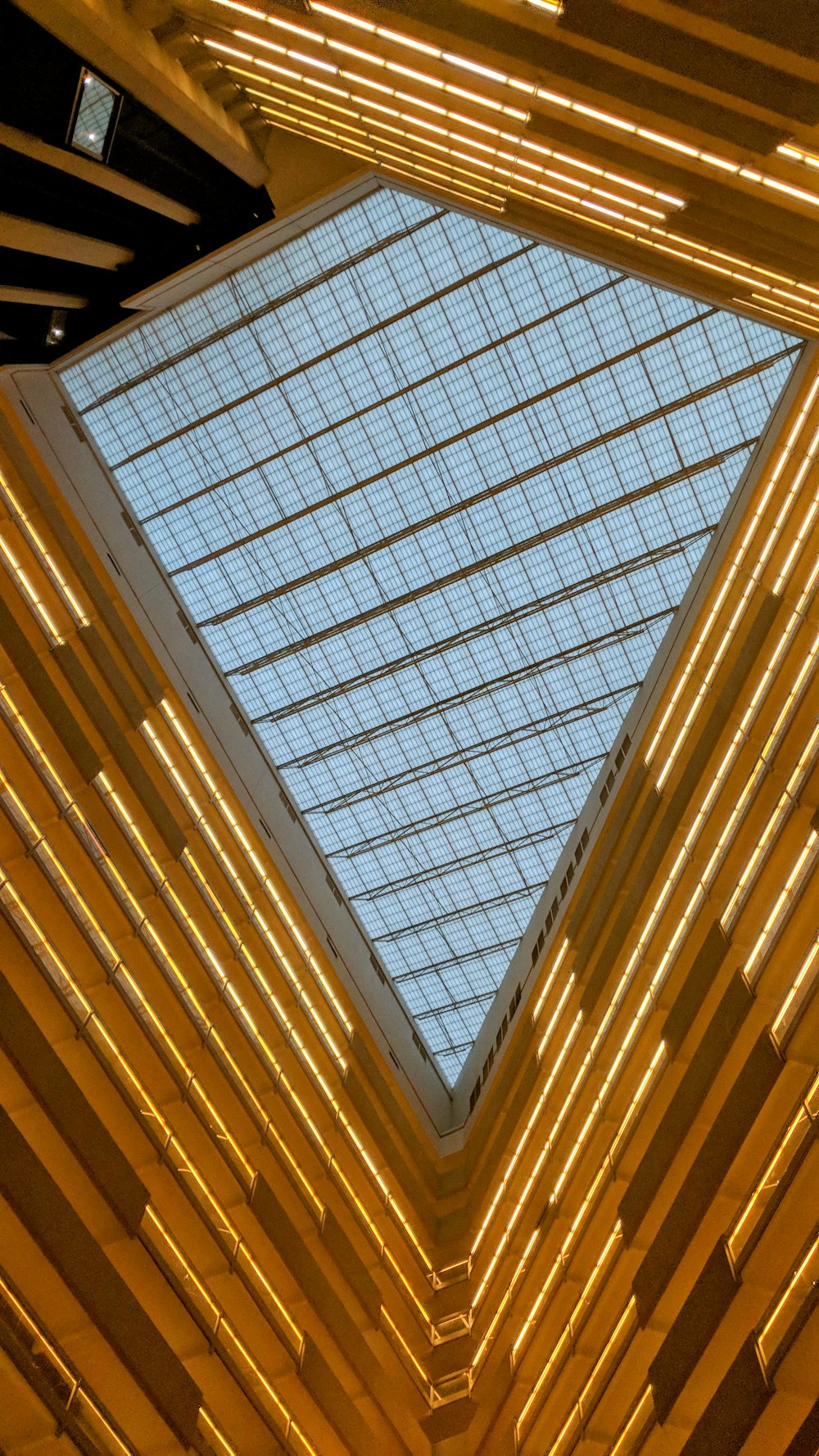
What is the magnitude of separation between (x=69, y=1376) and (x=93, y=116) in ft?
45.7

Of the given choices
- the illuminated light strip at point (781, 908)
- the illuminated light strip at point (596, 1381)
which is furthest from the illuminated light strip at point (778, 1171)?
the illuminated light strip at point (596, 1381)

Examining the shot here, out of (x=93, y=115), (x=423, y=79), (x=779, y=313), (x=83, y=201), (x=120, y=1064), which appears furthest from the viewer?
(x=779, y=313)

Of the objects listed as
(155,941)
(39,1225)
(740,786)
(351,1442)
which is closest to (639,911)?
(740,786)

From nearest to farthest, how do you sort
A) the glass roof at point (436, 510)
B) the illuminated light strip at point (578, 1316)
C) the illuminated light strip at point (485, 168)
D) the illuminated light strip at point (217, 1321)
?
the illuminated light strip at point (485, 168), the illuminated light strip at point (217, 1321), the illuminated light strip at point (578, 1316), the glass roof at point (436, 510)

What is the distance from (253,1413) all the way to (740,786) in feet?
36.4

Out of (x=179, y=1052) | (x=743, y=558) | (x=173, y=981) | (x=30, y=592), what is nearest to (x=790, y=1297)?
(x=179, y=1052)

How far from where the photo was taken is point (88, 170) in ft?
47.1

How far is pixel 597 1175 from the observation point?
1884 centimetres

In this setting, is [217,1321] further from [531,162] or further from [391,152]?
[391,152]

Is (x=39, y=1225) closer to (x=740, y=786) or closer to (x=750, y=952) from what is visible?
(x=750, y=952)

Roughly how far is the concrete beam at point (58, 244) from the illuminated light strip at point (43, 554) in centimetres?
354

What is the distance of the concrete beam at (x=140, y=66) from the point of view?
479 inches

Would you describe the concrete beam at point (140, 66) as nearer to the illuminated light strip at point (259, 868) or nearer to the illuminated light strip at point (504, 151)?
the illuminated light strip at point (504, 151)

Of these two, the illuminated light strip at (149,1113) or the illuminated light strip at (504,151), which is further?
the illuminated light strip at (149,1113)
